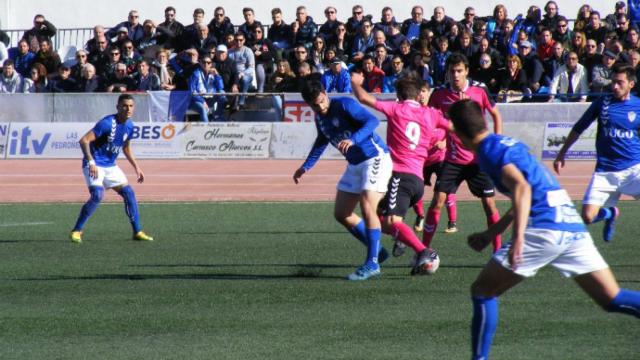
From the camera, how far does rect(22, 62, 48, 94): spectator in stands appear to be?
27.2 metres

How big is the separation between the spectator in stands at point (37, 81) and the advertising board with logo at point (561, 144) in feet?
41.2

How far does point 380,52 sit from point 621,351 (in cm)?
1857

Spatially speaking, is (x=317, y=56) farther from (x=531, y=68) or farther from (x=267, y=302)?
(x=267, y=302)

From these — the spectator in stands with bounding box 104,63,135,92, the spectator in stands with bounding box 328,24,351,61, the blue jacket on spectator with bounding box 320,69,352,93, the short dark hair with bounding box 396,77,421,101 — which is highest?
the short dark hair with bounding box 396,77,421,101

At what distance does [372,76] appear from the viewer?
24656 mm

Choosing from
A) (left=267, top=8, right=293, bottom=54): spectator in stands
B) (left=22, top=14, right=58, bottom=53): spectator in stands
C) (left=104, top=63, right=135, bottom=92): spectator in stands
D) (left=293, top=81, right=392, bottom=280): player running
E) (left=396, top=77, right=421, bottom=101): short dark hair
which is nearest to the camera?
(left=293, top=81, right=392, bottom=280): player running

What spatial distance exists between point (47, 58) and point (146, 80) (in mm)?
3770

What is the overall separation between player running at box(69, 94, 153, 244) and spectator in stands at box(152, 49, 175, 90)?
12.3 m

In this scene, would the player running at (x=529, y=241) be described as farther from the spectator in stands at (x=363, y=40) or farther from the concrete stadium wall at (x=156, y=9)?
the concrete stadium wall at (x=156, y=9)

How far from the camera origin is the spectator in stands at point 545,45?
24938mm

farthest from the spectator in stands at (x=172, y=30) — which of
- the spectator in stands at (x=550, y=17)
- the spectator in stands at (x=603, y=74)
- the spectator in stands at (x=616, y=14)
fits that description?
the spectator in stands at (x=616, y=14)

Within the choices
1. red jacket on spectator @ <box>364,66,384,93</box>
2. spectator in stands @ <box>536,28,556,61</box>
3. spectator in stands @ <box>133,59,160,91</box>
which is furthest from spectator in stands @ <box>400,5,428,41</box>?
spectator in stands @ <box>133,59,160,91</box>

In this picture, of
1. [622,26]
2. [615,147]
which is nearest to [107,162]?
[615,147]

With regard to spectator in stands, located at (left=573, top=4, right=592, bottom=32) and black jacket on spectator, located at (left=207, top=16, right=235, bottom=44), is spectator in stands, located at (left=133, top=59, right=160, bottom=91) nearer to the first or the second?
black jacket on spectator, located at (left=207, top=16, right=235, bottom=44)
